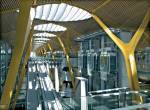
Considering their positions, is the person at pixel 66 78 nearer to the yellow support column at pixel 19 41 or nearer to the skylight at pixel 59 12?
the skylight at pixel 59 12

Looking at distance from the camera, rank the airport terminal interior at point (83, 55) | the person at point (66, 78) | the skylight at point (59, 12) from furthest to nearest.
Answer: the person at point (66, 78) → the skylight at point (59, 12) → the airport terminal interior at point (83, 55)

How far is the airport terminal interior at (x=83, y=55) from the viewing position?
943 centimetres

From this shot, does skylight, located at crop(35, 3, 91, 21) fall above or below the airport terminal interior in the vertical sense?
above

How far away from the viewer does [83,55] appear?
1248 inches

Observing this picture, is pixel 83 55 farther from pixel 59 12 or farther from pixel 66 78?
pixel 59 12

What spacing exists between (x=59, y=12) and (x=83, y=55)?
11.3 m

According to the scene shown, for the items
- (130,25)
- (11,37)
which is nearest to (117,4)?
(130,25)

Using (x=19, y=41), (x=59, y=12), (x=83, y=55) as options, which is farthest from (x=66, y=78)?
(x=19, y=41)

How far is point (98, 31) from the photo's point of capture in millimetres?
27797

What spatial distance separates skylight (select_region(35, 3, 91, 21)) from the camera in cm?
1955

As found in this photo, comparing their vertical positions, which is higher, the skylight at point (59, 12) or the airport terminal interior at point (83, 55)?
the skylight at point (59, 12)

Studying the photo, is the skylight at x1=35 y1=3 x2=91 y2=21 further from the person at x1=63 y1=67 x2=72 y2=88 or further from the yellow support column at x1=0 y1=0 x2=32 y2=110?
the person at x1=63 y1=67 x2=72 y2=88

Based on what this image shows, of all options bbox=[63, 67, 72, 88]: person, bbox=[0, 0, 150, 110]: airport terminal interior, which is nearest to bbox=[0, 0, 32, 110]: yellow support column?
bbox=[0, 0, 150, 110]: airport terminal interior

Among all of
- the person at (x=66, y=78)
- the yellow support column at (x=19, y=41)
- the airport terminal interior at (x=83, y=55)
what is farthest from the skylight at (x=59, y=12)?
the person at (x=66, y=78)
